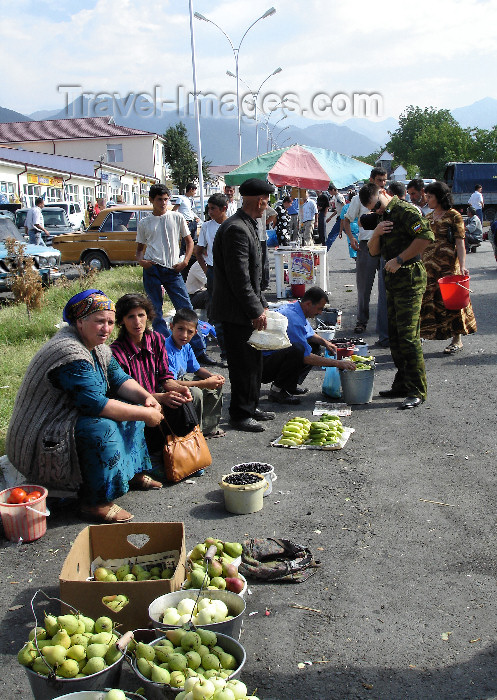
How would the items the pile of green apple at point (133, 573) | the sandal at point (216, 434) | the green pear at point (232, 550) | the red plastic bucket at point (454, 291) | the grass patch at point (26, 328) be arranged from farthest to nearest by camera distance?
the red plastic bucket at point (454, 291)
the grass patch at point (26, 328)
the sandal at point (216, 434)
the green pear at point (232, 550)
the pile of green apple at point (133, 573)

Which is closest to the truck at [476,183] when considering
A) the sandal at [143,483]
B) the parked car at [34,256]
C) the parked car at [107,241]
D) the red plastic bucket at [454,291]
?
the parked car at [107,241]

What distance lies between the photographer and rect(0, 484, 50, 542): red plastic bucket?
13.8 feet

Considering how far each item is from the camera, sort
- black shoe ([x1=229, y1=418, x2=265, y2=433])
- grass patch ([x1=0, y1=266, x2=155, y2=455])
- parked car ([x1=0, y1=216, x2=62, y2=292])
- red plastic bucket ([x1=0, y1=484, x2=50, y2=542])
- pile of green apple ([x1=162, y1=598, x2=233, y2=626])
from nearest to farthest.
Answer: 1. pile of green apple ([x1=162, y1=598, x2=233, y2=626])
2. red plastic bucket ([x1=0, y1=484, x2=50, y2=542])
3. black shoe ([x1=229, y1=418, x2=265, y2=433])
4. grass patch ([x1=0, y1=266, x2=155, y2=455])
5. parked car ([x1=0, y1=216, x2=62, y2=292])

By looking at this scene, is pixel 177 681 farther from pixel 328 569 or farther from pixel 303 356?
pixel 303 356

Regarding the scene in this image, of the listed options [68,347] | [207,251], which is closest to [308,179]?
[207,251]

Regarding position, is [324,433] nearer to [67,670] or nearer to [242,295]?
[242,295]

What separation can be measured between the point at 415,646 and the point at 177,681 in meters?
1.20

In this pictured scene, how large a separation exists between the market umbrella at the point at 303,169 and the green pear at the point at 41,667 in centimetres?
1153

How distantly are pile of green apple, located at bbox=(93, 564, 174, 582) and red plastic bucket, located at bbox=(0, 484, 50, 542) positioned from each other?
836 millimetres

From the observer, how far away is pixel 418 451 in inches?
223

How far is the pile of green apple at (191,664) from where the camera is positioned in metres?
2.43

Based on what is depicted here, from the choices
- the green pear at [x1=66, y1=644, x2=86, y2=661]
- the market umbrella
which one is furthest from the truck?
the green pear at [x1=66, y1=644, x2=86, y2=661]

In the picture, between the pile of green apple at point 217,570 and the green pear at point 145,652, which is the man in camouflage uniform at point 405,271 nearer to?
the pile of green apple at point 217,570

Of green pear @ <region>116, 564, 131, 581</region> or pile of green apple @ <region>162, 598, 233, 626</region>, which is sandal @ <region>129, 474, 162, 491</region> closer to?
green pear @ <region>116, 564, 131, 581</region>
